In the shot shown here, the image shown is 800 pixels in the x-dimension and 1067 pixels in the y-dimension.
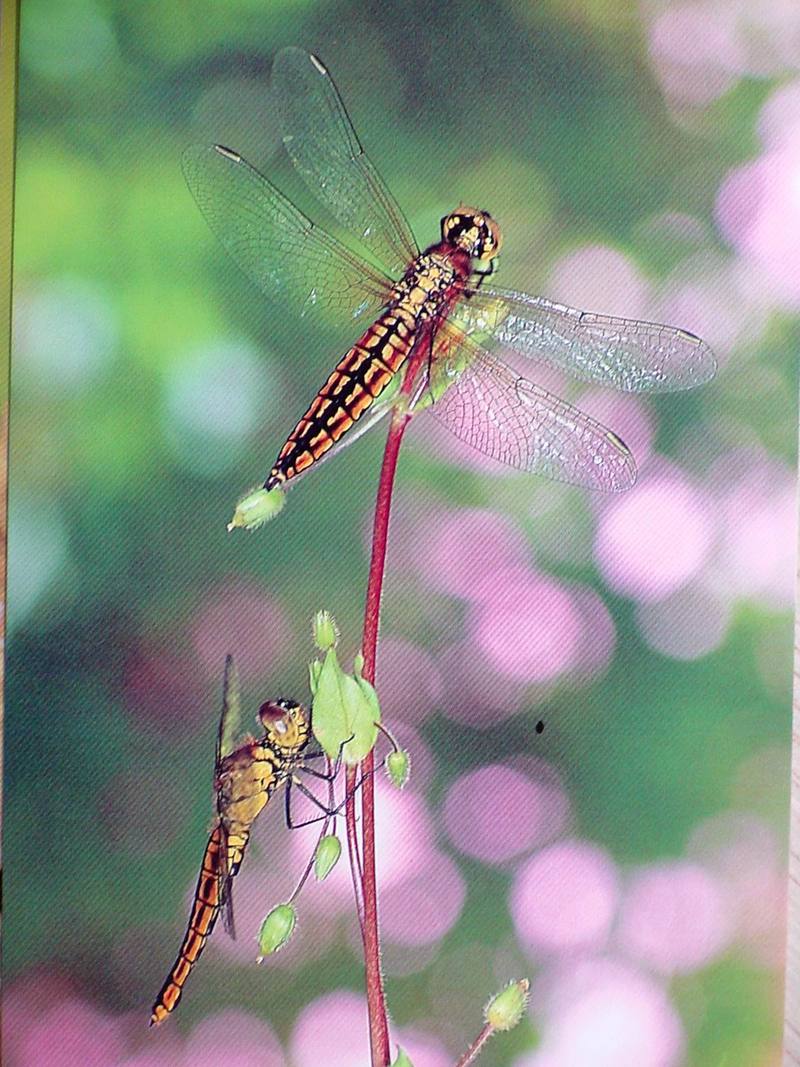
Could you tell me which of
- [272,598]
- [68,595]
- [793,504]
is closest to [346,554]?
[272,598]

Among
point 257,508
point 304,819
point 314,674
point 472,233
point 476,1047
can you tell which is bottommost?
point 476,1047

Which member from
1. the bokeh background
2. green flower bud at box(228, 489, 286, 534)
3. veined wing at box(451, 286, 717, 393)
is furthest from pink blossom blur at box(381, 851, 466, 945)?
veined wing at box(451, 286, 717, 393)

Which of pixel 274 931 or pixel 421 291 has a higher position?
pixel 421 291

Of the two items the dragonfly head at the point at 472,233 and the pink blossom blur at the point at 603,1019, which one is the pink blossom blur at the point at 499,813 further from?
the dragonfly head at the point at 472,233

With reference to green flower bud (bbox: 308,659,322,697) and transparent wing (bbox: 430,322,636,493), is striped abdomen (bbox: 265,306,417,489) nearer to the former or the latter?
transparent wing (bbox: 430,322,636,493)

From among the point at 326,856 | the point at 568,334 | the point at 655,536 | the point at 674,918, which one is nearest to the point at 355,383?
the point at 568,334

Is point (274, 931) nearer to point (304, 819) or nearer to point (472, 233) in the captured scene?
point (304, 819)
